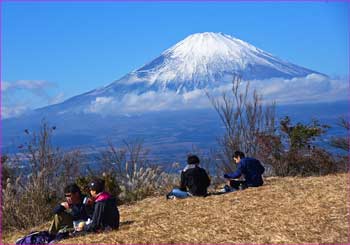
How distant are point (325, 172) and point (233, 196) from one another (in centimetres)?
464

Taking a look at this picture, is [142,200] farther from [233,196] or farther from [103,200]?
[103,200]

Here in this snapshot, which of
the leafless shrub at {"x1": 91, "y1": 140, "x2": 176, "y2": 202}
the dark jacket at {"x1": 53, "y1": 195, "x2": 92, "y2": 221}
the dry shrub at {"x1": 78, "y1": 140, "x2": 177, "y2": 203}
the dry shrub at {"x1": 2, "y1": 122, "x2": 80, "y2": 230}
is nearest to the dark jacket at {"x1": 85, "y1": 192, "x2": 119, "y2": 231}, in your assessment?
the dark jacket at {"x1": 53, "y1": 195, "x2": 92, "y2": 221}

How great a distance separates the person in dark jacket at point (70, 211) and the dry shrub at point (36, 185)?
2698 mm

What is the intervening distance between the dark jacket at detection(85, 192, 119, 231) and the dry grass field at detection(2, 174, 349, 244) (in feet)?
0.57

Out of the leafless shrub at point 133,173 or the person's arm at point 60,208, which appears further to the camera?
the leafless shrub at point 133,173

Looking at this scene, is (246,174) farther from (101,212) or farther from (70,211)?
(70,211)

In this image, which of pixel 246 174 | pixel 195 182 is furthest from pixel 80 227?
pixel 246 174

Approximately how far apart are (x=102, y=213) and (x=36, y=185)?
3.31 metres

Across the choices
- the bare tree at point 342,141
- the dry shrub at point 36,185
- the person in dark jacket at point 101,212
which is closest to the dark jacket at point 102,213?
the person in dark jacket at point 101,212

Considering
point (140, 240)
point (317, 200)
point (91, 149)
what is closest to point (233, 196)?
point (317, 200)

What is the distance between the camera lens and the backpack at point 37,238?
8.22 m

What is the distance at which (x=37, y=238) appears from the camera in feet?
27.2

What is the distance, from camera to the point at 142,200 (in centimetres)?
1272

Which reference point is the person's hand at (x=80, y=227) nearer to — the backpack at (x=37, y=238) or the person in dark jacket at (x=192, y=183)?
the backpack at (x=37, y=238)
